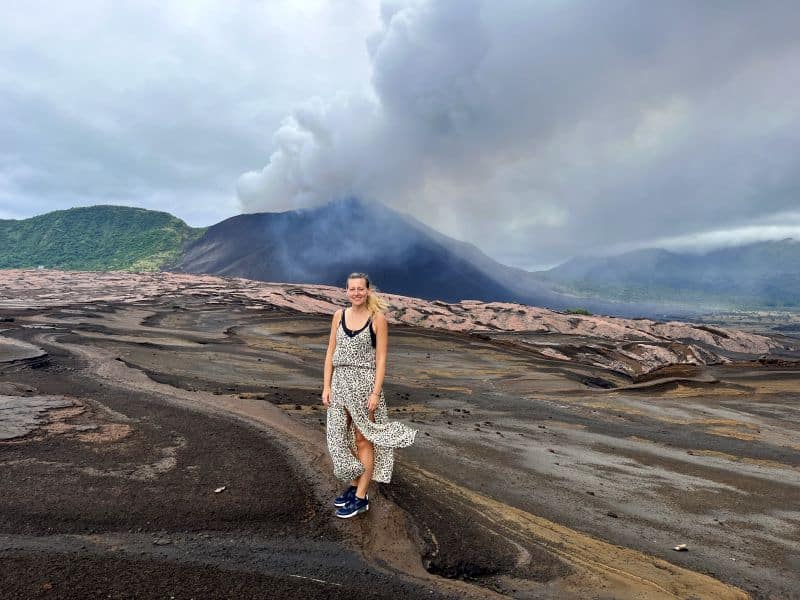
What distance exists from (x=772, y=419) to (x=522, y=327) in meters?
31.1

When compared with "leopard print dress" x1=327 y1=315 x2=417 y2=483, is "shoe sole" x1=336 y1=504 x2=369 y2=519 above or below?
below

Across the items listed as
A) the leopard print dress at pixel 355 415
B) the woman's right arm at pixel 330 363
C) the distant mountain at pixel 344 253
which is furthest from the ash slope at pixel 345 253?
the leopard print dress at pixel 355 415

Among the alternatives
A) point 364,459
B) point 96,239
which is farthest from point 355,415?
point 96,239

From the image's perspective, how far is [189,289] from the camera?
51.1 metres

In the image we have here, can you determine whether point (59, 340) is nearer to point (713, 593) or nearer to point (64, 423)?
point (64, 423)

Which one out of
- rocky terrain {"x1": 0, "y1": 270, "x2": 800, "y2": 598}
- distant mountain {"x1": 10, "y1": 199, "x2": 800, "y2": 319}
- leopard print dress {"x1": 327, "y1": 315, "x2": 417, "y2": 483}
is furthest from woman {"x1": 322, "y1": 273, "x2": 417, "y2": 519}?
distant mountain {"x1": 10, "y1": 199, "x2": 800, "y2": 319}

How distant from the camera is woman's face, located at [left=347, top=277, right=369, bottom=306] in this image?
4.60 meters

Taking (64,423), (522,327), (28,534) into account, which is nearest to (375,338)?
(28,534)

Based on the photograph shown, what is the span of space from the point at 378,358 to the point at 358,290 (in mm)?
734

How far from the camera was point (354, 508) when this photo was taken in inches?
186

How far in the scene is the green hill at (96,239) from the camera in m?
131

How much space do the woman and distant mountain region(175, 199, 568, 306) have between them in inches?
4148

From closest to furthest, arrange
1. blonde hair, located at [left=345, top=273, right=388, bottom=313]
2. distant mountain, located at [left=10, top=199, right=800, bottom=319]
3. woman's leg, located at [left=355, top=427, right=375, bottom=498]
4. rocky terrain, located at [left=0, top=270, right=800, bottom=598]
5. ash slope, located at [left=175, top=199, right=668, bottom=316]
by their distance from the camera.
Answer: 1. rocky terrain, located at [left=0, top=270, right=800, bottom=598]
2. blonde hair, located at [left=345, top=273, right=388, bottom=313]
3. woman's leg, located at [left=355, top=427, right=375, bottom=498]
4. ash slope, located at [left=175, top=199, right=668, bottom=316]
5. distant mountain, located at [left=10, top=199, right=800, bottom=319]

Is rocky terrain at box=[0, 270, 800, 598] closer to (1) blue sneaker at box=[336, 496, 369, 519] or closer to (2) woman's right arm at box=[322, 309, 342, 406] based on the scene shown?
(1) blue sneaker at box=[336, 496, 369, 519]
